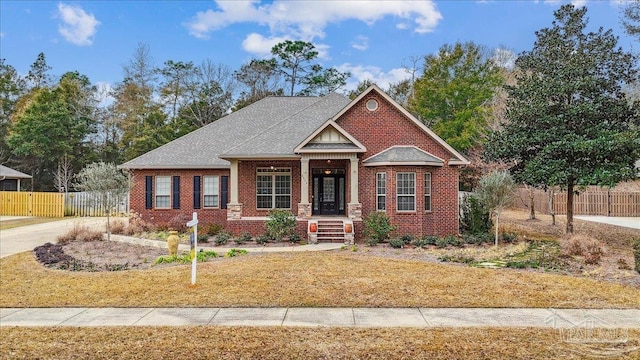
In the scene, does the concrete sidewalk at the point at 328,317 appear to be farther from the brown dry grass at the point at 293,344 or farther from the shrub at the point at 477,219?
the shrub at the point at 477,219

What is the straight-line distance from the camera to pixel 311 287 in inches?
359

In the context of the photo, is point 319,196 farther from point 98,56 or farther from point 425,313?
point 98,56

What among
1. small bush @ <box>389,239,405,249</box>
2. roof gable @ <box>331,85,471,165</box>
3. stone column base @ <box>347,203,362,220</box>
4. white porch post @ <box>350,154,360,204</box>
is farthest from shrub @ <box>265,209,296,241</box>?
roof gable @ <box>331,85,471,165</box>

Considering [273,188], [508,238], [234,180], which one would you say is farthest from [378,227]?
[234,180]

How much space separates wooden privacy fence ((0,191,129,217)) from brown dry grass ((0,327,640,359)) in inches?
999

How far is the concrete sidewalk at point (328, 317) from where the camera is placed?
696 cm

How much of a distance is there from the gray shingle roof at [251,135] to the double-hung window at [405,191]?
481cm

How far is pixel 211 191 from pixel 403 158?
9.39 metres

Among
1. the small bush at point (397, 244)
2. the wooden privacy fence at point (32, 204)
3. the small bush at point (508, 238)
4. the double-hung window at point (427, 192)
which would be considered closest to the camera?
the small bush at point (397, 244)

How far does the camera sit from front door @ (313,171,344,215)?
64.0 feet

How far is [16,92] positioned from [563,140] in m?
51.7

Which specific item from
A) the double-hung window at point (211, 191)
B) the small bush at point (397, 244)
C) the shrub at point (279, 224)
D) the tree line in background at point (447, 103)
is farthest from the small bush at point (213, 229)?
the tree line in background at point (447, 103)

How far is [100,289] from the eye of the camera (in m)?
9.25

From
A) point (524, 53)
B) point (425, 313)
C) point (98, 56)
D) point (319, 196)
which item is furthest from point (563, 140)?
point (98, 56)
